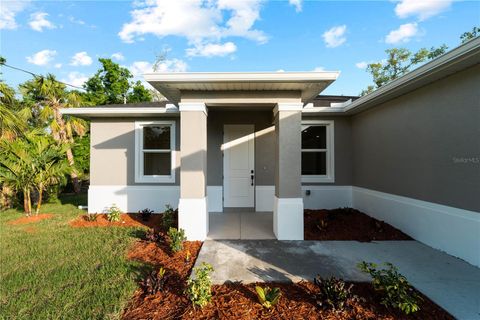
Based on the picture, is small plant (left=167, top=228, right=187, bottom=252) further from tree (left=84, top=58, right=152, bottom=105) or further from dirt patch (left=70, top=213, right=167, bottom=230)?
tree (left=84, top=58, right=152, bottom=105)

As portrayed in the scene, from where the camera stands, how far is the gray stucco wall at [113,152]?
673 centimetres

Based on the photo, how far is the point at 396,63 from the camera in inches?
787

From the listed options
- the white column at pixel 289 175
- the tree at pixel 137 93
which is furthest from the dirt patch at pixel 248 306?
the tree at pixel 137 93

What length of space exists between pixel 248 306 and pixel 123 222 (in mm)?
4544

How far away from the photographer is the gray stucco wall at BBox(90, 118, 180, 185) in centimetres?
673

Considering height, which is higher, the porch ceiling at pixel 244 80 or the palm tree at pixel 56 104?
the palm tree at pixel 56 104

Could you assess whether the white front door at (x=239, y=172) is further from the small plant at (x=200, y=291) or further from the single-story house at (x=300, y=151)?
the small plant at (x=200, y=291)

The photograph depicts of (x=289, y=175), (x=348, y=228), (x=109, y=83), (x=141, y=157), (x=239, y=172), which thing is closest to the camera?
(x=289, y=175)

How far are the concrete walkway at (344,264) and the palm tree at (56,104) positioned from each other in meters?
9.30

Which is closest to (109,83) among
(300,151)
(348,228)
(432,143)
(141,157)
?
(141,157)

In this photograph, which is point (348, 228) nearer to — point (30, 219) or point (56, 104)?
point (30, 219)

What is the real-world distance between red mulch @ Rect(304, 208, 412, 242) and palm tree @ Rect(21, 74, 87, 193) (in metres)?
9.93

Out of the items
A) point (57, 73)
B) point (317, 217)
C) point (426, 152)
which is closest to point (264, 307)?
point (317, 217)

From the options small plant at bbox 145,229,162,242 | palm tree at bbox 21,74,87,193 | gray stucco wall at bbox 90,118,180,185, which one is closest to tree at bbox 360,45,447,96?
gray stucco wall at bbox 90,118,180,185
